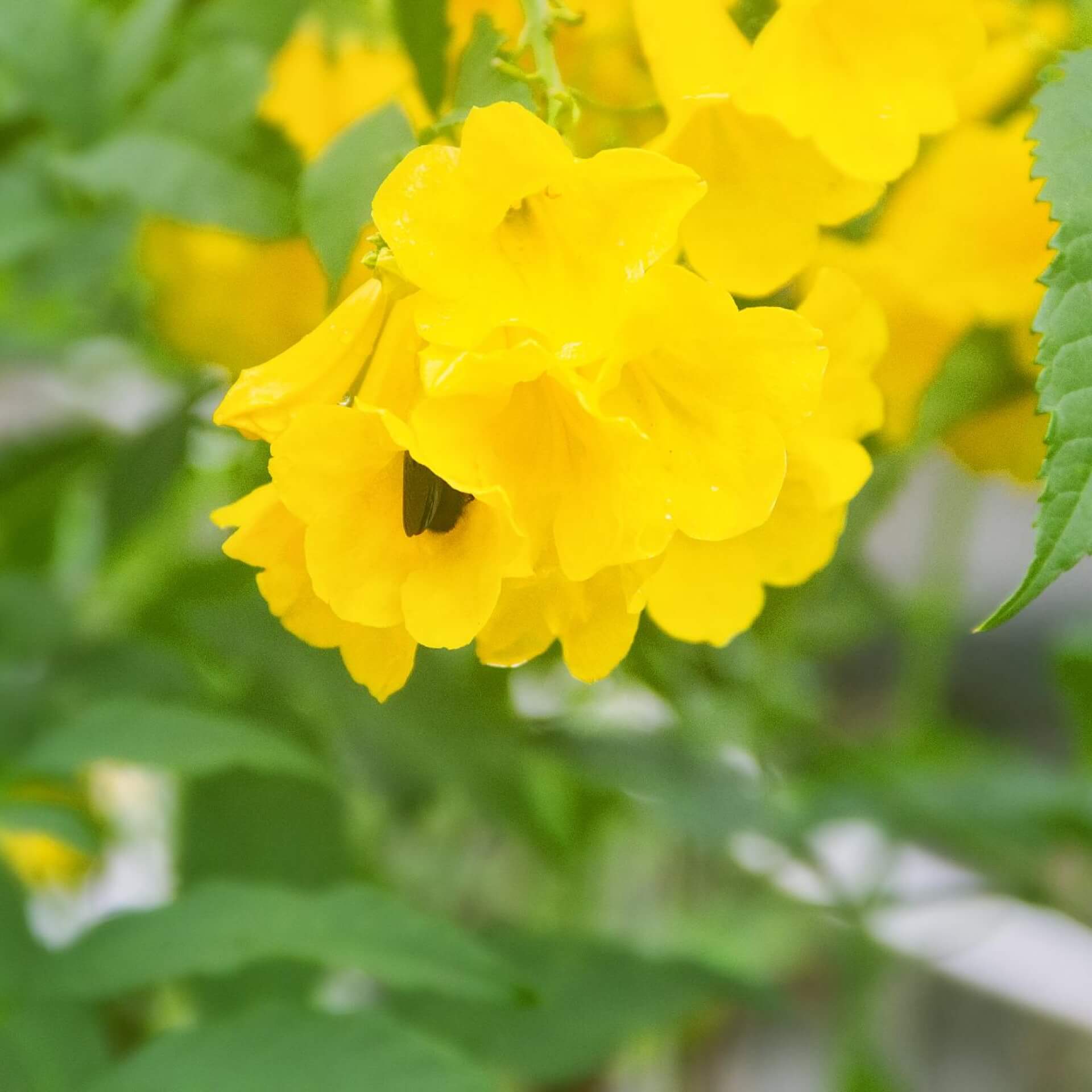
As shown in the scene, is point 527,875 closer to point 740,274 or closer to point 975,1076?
point 975,1076

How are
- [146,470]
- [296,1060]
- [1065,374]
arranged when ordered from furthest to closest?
[146,470]
[296,1060]
[1065,374]

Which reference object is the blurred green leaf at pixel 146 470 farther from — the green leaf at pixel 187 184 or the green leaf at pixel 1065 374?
the green leaf at pixel 1065 374

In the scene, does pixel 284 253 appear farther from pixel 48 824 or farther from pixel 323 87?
pixel 48 824

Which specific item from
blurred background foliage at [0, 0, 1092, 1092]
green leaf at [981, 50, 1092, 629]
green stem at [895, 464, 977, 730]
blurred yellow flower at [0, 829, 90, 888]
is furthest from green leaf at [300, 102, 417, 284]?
blurred yellow flower at [0, 829, 90, 888]

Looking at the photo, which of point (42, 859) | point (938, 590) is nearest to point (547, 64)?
A: point (938, 590)

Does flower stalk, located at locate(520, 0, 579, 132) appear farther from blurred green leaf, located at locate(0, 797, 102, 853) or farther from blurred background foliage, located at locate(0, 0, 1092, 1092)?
blurred green leaf, located at locate(0, 797, 102, 853)

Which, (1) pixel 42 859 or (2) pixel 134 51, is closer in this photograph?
(2) pixel 134 51

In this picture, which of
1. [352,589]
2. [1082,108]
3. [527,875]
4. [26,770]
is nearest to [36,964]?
[26,770]
